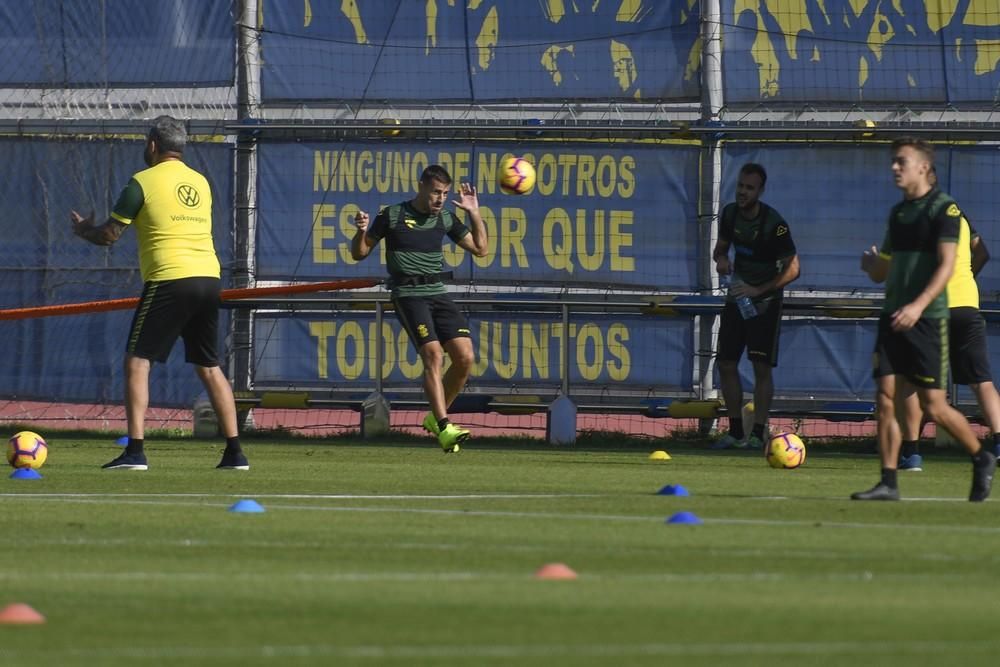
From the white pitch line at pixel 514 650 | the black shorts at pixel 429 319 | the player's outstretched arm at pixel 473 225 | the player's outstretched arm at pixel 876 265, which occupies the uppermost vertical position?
the player's outstretched arm at pixel 473 225

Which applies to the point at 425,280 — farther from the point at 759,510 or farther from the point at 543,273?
the point at 759,510

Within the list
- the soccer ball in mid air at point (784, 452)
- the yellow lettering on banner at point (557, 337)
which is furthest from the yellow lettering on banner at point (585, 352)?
the soccer ball in mid air at point (784, 452)

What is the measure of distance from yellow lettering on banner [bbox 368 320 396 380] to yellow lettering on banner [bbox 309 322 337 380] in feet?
1.13

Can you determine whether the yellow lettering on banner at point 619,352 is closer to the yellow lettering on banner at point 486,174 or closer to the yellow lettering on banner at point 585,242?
the yellow lettering on banner at point 585,242

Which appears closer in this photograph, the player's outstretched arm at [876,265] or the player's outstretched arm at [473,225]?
the player's outstretched arm at [876,265]

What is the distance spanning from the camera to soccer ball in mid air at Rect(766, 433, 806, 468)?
1212 cm

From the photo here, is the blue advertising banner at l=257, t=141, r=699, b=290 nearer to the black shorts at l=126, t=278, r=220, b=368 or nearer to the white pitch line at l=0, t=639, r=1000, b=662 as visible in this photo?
the black shorts at l=126, t=278, r=220, b=368

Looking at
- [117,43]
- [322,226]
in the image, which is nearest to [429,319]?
[322,226]

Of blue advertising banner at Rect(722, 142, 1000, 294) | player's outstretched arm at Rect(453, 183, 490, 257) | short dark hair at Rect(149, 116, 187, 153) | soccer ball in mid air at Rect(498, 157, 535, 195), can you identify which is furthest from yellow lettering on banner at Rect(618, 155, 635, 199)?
short dark hair at Rect(149, 116, 187, 153)

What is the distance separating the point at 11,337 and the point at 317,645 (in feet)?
44.1

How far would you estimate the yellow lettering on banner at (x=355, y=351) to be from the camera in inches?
667

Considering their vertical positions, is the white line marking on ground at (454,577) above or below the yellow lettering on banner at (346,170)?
below

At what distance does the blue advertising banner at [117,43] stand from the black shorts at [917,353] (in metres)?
9.49

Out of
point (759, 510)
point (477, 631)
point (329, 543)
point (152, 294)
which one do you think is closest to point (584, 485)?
point (759, 510)
